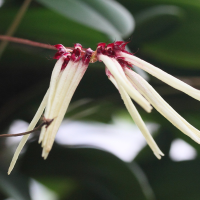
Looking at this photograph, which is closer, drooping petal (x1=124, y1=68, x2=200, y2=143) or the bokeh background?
drooping petal (x1=124, y1=68, x2=200, y2=143)

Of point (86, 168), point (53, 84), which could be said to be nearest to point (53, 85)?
point (53, 84)

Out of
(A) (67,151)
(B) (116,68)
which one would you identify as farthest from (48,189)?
(B) (116,68)

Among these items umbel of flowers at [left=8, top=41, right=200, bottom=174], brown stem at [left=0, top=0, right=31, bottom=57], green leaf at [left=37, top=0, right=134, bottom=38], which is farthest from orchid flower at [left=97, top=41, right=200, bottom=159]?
brown stem at [left=0, top=0, right=31, bottom=57]

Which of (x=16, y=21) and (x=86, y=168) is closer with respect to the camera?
(x=16, y=21)

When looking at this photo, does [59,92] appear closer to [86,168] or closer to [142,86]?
[142,86]

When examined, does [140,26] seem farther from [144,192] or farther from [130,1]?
[144,192]

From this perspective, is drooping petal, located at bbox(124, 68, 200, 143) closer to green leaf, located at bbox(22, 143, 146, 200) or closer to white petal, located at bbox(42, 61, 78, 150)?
white petal, located at bbox(42, 61, 78, 150)

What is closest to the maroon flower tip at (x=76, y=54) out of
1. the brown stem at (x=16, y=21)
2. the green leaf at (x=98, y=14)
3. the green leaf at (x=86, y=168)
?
the green leaf at (x=98, y=14)
